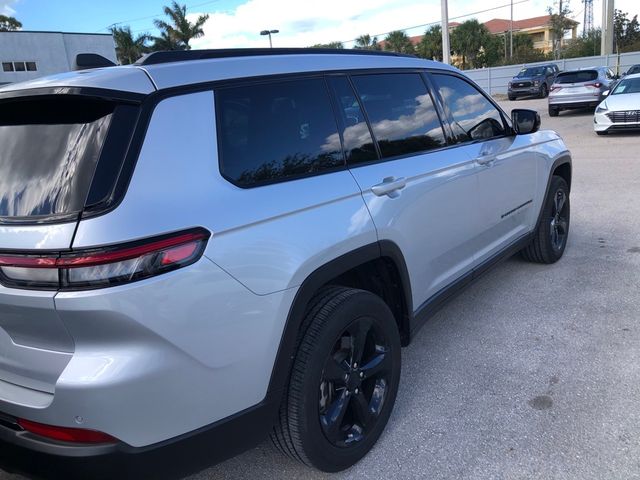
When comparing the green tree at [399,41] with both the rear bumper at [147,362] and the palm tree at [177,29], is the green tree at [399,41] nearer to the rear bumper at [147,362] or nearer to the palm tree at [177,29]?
the palm tree at [177,29]

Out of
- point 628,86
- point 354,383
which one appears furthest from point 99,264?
point 628,86

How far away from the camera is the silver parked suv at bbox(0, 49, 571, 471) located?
174cm

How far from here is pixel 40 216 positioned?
5.96 feet

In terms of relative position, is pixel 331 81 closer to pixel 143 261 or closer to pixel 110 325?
pixel 143 261

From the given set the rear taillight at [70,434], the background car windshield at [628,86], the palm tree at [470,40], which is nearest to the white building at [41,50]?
the palm tree at [470,40]

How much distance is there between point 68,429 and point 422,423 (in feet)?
5.85

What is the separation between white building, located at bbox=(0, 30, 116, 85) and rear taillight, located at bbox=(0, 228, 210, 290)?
46.4 metres

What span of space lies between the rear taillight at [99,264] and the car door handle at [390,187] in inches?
42.8

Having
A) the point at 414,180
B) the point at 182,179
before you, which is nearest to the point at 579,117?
the point at 414,180

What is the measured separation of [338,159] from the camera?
8.47 ft

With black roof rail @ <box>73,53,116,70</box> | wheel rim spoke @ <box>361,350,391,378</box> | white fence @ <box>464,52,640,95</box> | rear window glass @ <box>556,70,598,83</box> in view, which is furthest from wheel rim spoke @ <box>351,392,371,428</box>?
white fence @ <box>464,52,640,95</box>

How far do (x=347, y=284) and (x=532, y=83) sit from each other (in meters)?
28.2

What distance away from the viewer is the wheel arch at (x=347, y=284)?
2141 millimetres


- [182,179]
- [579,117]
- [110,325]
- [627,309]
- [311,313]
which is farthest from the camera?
[579,117]
